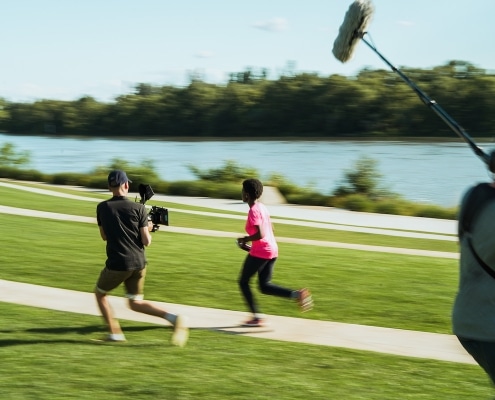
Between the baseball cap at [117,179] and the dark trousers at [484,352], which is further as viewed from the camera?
the baseball cap at [117,179]

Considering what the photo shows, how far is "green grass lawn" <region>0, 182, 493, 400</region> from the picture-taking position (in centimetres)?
595

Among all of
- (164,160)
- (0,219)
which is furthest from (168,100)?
(0,219)

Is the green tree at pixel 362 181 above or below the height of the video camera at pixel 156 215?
below

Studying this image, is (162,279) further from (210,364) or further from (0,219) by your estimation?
(0,219)

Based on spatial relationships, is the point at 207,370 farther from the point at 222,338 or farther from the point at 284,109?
the point at 284,109

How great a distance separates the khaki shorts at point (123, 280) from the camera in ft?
23.5

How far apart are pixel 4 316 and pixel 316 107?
61237mm

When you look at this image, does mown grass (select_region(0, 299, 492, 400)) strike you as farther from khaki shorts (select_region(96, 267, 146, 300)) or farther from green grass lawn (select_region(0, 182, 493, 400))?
khaki shorts (select_region(96, 267, 146, 300))

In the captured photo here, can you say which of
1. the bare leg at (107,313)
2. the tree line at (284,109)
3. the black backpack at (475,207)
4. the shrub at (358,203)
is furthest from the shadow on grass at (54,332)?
the tree line at (284,109)

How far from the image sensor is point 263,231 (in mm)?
7816

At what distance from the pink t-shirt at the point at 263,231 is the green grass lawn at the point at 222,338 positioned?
0.85 m

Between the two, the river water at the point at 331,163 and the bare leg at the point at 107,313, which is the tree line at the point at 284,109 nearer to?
the river water at the point at 331,163

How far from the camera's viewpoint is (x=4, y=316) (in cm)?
828

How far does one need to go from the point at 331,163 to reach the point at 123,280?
112 feet
